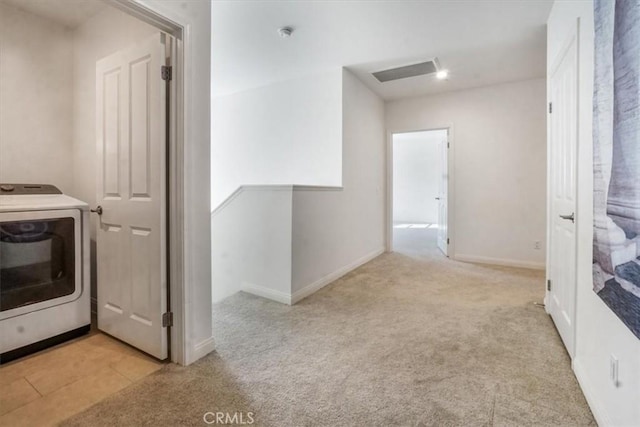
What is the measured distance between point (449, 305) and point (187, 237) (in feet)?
7.35

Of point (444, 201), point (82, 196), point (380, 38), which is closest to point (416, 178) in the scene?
point (444, 201)

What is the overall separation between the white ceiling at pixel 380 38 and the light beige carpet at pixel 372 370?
8.11 ft

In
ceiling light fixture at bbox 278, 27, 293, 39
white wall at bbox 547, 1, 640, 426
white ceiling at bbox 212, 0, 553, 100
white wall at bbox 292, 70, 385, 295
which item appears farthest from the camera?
white wall at bbox 292, 70, 385, 295

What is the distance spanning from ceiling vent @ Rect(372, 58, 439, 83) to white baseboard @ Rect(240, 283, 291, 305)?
2867mm

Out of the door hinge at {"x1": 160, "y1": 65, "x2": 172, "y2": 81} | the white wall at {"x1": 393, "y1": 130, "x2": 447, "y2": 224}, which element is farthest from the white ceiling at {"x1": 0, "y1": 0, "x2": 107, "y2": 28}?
the white wall at {"x1": 393, "y1": 130, "x2": 447, "y2": 224}

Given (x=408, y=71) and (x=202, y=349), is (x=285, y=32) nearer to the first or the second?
(x=408, y=71)

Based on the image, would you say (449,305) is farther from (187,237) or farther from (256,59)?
(256,59)

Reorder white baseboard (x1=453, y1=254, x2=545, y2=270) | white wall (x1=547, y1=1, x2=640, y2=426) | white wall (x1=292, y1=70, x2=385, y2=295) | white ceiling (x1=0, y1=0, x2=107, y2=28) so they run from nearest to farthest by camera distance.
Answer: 1. white wall (x1=547, y1=1, x2=640, y2=426)
2. white ceiling (x1=0, y1=0, x2=107, y2=28)
3. white wall (x1=292, y1=70, x2=385, y2=295)
4. white baseboard (x1=453, y1=254, x2=545, y2=270)

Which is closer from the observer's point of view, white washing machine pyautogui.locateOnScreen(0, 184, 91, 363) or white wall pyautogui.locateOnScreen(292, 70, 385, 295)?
white washing machine pyautogui.locateOnScreen(0, 184, 91, 363)

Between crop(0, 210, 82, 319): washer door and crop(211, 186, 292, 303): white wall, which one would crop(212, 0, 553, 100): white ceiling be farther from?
crop(0, 210, 82, 319): washer door

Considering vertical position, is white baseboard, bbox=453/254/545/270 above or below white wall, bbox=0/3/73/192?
below

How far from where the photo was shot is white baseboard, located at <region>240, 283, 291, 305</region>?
2830 mm

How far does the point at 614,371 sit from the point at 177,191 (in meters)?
2.19

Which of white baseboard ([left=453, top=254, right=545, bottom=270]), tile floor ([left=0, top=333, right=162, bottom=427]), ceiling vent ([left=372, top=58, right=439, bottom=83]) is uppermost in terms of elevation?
ceiling vent ([left=372, top=58, right=439, bottom=83])
